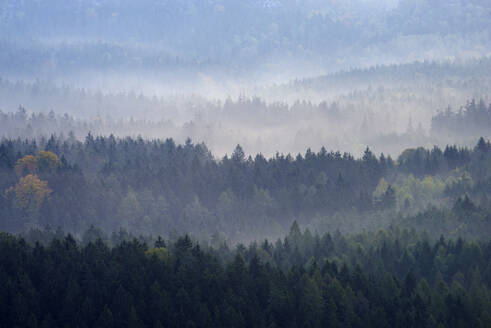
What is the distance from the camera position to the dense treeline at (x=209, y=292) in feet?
279

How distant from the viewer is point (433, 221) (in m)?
141

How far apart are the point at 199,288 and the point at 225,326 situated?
887 cm

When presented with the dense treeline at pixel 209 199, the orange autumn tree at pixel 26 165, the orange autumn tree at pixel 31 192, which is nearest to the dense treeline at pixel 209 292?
the dense treeline at pixel 209 199

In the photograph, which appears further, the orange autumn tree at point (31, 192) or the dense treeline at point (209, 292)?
the orange autumn tree at point (31, 192)

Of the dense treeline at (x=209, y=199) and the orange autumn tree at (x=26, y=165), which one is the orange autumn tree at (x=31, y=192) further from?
the orange autumn tree at (x=26, y=165)

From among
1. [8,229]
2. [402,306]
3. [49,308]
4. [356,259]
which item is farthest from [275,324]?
[8,229]

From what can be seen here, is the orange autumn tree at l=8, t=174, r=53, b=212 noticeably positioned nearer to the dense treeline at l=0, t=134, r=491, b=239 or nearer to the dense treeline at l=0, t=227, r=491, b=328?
the dense treeline at l=0, t=134, r=491, b=239

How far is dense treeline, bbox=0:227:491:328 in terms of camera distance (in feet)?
279

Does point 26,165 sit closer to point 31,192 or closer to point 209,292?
point 31,192

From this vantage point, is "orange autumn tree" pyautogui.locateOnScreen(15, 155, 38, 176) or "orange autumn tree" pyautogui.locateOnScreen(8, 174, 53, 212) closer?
"orange autumn tree" pyautogui.locateOnScreen(8, 174, 53, 212)

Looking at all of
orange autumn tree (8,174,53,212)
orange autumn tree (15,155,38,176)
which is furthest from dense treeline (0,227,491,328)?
orange autumn tree (15,155,38,176)

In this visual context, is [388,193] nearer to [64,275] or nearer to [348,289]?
[348,289]

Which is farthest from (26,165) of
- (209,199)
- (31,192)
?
(209,199)

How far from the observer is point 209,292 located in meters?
92.3
